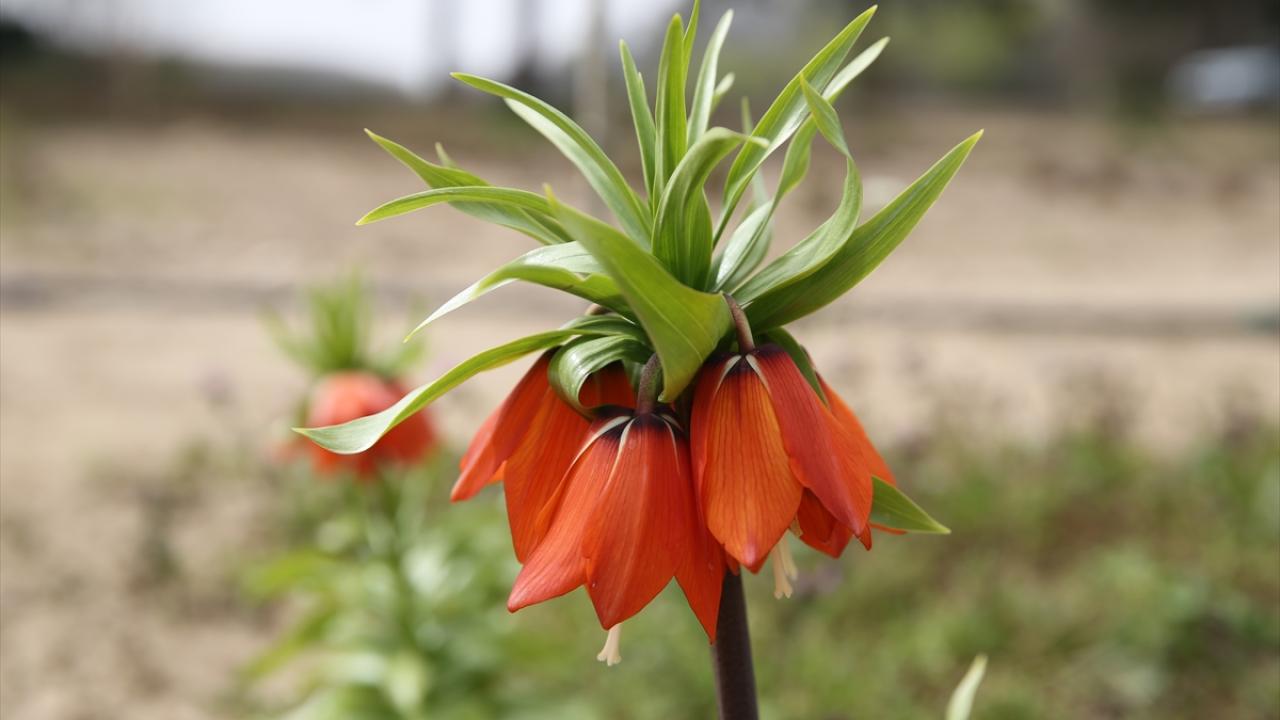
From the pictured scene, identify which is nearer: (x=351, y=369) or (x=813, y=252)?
(x=813, y=252)

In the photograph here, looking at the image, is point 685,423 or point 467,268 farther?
point 467,268

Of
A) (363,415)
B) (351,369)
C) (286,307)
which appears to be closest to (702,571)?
(363,415)

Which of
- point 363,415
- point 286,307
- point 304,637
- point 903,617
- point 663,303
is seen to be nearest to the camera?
point 663,303

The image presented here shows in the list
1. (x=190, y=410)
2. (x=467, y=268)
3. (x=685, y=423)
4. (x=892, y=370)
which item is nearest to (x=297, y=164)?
(x=467, y=268)

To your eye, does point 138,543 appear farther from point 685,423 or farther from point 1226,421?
point 1226,421

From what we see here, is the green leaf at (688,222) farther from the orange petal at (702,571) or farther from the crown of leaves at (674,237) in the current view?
the orange petal at (702,571)

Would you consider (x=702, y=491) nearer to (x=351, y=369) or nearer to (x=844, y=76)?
(x=844, y=76)

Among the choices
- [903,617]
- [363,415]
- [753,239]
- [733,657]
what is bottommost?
[903,617]

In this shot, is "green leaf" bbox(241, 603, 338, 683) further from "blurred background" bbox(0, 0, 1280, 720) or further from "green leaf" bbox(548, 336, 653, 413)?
"green leaf" bbox(548, 336, 653, 413)
